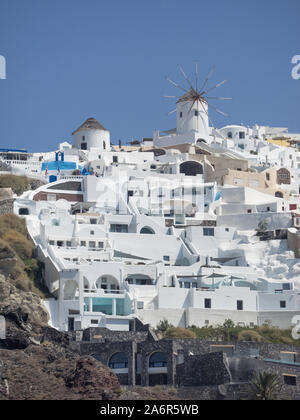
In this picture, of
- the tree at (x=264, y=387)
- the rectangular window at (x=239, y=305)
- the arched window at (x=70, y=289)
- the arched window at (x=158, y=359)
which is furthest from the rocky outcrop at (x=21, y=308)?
the tree at (x=264, y=387)

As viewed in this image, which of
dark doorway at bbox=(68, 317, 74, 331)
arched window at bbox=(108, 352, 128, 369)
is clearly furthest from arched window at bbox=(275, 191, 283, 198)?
arched window at bbox=(108, 352, 128, 369)

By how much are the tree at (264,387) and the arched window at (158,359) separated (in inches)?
223

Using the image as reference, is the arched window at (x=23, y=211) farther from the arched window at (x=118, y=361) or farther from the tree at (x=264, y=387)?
the tree at (x=264, y=387)

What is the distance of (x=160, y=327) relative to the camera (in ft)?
190

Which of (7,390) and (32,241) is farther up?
(32,241)

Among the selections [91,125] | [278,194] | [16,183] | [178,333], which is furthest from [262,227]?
[91,125]

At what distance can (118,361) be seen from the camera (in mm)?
50219

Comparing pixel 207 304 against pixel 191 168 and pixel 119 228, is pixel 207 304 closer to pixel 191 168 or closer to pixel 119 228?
pixel 119 228

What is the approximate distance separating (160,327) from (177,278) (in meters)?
6.65
